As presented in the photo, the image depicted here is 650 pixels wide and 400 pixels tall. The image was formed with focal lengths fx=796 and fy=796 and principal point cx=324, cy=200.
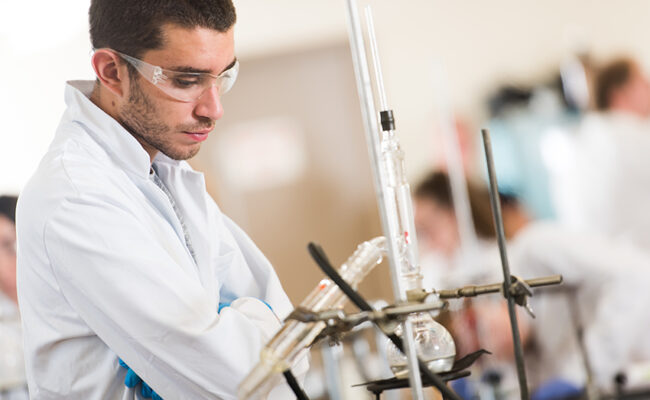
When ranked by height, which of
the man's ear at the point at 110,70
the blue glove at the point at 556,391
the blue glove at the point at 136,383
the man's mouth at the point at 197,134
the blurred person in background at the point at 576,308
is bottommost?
the blue glove at the point at 556,391

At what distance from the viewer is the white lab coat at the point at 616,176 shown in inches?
133

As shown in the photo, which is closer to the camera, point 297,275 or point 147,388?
point 147,388

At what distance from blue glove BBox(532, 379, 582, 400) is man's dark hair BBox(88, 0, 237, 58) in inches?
71.1

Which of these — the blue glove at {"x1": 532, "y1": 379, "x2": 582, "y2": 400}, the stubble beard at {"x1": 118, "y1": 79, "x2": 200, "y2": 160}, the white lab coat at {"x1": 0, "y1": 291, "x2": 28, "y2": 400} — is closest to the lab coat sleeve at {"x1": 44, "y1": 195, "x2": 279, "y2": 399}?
the stubble beard at {"x1": 118, "y1": 79, "x2": 200, "y2": 160}

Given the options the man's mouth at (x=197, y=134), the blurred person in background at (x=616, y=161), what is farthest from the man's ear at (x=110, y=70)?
the blurred person in background at (x=616, y=161)

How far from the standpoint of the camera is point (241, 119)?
15.6ft

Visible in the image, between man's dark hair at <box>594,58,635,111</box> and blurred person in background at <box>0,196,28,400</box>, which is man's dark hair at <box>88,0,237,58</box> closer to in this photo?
blurred person in background at <box>0,196,28,400</box>

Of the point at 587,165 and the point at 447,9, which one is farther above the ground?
the point at 447,9

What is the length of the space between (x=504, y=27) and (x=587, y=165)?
146 centimetres

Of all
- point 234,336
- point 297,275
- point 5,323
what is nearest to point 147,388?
point 234,336

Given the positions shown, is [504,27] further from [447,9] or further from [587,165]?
[587,165]

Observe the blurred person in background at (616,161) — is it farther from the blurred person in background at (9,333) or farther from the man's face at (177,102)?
the man's face at (177,102)

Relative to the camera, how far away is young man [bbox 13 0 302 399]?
0.83m

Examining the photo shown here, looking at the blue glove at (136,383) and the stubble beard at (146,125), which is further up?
the stubble beard at (146,125)
